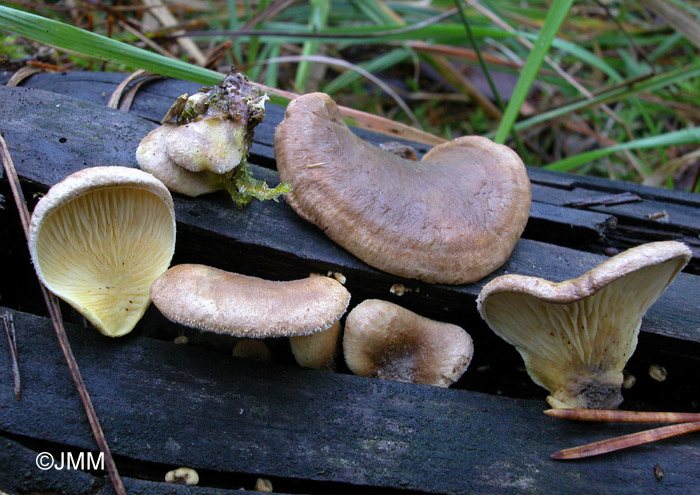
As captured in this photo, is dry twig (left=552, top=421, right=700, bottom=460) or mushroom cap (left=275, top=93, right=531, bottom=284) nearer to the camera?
dry twig (left=552, top=421, right=700, bottom=460)

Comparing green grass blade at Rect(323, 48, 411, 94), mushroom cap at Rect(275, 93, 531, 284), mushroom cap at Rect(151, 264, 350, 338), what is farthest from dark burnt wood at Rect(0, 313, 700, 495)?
green grass blade at Rect(323, 48, 411, 94)

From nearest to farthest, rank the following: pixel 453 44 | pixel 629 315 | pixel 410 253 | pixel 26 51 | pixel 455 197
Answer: pixel 629 315 → pixel 410 253 → pixel 455 197 → pixel 26 51 → pixel 453 44

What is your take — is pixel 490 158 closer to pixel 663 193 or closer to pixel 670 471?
pixel 663 193

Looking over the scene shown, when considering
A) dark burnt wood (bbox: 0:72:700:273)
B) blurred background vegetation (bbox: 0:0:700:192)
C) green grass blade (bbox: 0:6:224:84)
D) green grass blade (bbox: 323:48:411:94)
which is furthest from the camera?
green grass blade (bbox: 323:48:411:94)

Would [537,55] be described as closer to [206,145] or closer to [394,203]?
[394,203]

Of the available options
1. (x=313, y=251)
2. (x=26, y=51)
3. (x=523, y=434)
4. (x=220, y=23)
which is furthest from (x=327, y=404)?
(x=220, y=23)

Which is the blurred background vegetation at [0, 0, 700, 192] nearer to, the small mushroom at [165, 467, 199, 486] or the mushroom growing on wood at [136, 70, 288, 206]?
the mushroom growing on wood at [136, 70, 288, 206]

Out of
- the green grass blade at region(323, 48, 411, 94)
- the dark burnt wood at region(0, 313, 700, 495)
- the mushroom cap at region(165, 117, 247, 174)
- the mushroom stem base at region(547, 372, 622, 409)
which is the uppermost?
the green grass blade at region(323, 48, 411, 94)

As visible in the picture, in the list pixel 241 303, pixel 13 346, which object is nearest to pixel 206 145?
pixel 241 303
